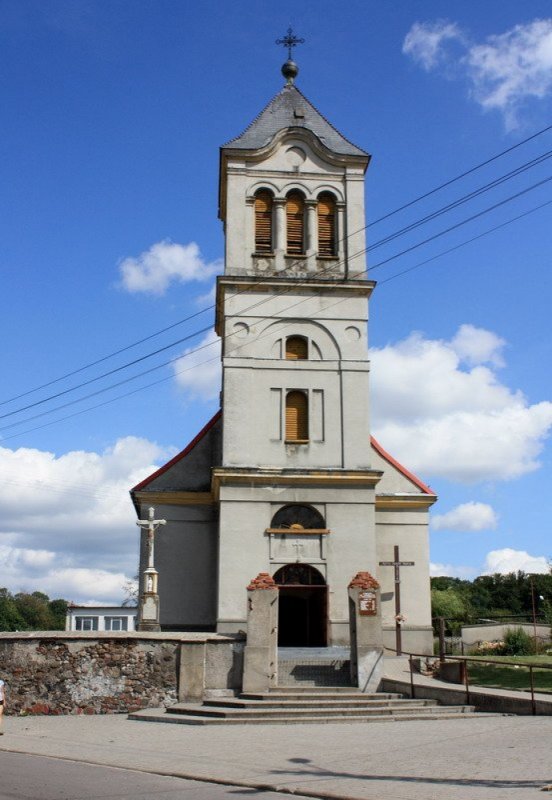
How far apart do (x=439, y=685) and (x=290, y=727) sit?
179 inches

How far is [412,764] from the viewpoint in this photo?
12.1 metres

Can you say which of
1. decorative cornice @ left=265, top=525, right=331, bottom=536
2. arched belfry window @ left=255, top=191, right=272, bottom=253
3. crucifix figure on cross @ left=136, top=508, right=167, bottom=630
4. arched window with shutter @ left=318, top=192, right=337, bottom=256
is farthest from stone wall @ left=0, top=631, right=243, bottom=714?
arched window with shutter @ left=318, top=192, right=337, bottom=256

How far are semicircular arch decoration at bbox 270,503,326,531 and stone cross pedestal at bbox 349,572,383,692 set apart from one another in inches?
208

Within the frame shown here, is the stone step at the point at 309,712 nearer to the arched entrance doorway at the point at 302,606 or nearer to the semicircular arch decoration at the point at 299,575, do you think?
the arched entrance doorway at the point at 302,606

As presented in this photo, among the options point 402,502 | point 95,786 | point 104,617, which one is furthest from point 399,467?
point 104,617

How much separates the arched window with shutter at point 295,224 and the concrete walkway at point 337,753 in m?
16.5

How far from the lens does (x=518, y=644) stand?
115 ft

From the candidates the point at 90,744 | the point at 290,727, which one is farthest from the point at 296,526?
the point at 90,744

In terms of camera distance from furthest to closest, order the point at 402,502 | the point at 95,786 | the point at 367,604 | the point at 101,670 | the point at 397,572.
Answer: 1. the point at 402,502
2. the point at 397,572
3. the point at 367,604
4. the point at 101,670
5. the point at 95,786

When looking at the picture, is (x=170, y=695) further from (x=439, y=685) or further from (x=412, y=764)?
(x=412, y=764)

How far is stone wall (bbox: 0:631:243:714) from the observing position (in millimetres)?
20250

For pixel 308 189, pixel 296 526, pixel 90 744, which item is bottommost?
pixel 90 744

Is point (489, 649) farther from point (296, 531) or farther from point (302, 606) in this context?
point (296, 531)

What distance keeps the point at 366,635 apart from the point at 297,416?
884cm
